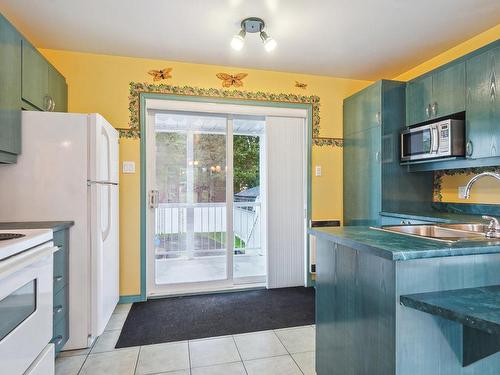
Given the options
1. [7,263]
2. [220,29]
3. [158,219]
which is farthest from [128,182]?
[7,263]

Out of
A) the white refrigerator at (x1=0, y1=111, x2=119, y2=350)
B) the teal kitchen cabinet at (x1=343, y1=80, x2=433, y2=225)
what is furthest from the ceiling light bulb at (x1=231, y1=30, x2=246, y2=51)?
the teal kitchen cabinet at (x1=343, y1=80, x2=433, y2=225)

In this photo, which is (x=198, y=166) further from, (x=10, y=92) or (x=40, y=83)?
(x=10, y=92)

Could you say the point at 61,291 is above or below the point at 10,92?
below

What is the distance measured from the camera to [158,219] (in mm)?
3348

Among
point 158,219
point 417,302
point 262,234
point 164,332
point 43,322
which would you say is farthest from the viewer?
point 262,234

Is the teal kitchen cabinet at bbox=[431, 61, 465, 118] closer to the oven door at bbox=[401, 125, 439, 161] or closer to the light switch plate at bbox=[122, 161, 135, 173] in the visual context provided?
the oven door at bbox=[401, 125, 439, 161]

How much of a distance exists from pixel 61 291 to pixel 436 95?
135 inches

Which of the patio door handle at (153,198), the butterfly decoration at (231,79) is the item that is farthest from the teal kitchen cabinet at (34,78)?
the butterfly decoration at (231,79)

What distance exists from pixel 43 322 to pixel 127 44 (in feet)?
7.94

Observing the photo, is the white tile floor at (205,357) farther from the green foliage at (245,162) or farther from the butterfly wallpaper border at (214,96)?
the butterfly wallpaper border at (214,96)

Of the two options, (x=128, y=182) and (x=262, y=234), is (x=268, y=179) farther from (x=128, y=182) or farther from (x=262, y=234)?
(x=128, y=182)

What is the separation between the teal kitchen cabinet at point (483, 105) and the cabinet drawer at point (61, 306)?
3239 mm

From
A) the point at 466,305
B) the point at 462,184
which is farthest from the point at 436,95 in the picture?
the point at 466,305

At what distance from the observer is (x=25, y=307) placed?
1383 millimetres
